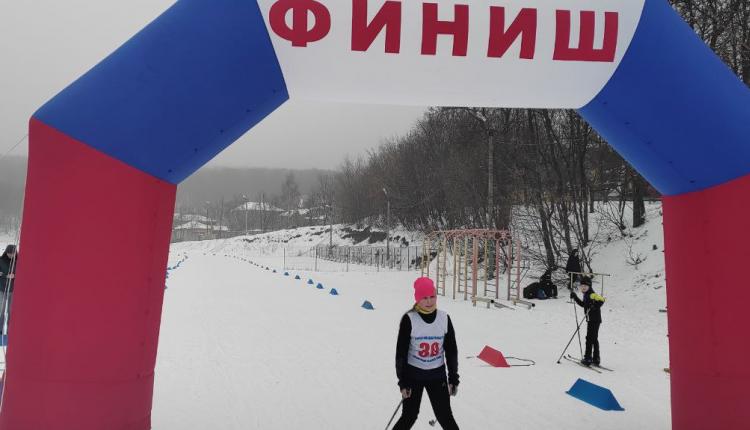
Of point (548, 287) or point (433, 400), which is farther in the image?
point (548, 287)

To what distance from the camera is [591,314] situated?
8461 mm

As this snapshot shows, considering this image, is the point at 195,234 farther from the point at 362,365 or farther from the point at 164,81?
the point at 164,81

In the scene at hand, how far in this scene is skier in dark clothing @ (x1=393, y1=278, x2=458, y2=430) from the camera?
13.5ft

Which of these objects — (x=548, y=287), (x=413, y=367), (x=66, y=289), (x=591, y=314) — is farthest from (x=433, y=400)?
(x=548, y=287)

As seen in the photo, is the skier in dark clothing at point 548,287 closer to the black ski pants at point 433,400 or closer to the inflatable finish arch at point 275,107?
A: the inflatable finish arch at point 275,107

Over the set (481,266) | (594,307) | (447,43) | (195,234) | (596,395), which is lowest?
(596,395)

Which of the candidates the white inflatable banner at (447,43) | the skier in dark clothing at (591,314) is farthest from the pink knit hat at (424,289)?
the skier in dark clothing at (591,314)

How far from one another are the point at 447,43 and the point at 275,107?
5.44ft

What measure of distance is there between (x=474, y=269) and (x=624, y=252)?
23.1ft

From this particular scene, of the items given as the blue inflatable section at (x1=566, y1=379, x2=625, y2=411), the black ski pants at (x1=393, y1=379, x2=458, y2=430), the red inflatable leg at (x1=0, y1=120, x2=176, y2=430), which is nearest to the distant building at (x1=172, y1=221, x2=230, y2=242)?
the blue inflatable section at (x1=566, y1=379, x2=625, y2=411)

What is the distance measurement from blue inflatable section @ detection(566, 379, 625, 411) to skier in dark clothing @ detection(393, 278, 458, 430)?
321 centimetres

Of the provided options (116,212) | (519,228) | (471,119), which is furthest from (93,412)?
(471,119)

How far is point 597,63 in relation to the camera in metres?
4.45

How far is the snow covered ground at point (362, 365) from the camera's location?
592 cm
